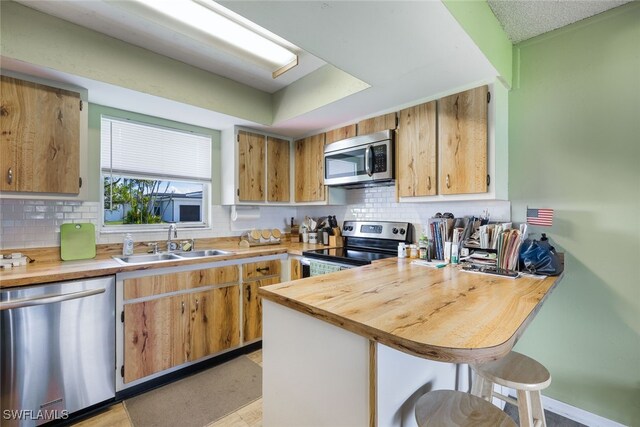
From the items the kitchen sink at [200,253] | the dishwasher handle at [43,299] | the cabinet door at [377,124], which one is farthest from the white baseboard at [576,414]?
the dishwasher handle at [43,299]

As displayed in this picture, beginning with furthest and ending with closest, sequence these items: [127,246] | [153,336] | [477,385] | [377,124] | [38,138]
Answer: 1. [377,124]
2. [127,246]
3. [153,336]
4. [38,138]
5. [477,385]

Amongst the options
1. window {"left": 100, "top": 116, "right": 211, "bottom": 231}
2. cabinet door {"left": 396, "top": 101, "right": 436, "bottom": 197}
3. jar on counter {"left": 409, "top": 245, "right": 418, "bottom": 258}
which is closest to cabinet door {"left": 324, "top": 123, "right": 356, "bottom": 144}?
cabinet door {"left": 396, "top": 101, "right": 436, "bottom": 197}

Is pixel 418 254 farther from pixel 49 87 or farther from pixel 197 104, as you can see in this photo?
pixel 49 87

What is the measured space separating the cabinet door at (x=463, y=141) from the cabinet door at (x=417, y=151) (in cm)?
7

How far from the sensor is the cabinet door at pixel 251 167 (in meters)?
2.98

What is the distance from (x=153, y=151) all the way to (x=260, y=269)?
5.01 feet

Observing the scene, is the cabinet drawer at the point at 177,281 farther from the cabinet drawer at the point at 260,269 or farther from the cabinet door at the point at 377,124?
the cabinet door at the point at 377,124

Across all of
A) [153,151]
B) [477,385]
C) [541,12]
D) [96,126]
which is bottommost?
[477,385]

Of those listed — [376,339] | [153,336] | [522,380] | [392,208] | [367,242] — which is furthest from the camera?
[367,242]

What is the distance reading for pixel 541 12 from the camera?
1.76 m

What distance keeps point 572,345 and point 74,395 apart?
319 centimetres

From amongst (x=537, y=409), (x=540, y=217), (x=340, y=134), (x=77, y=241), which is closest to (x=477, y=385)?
(x=537, y=409)

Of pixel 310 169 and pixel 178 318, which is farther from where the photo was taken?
pixel 310 169

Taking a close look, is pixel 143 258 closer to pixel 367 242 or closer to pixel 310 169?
pixel 310 169
